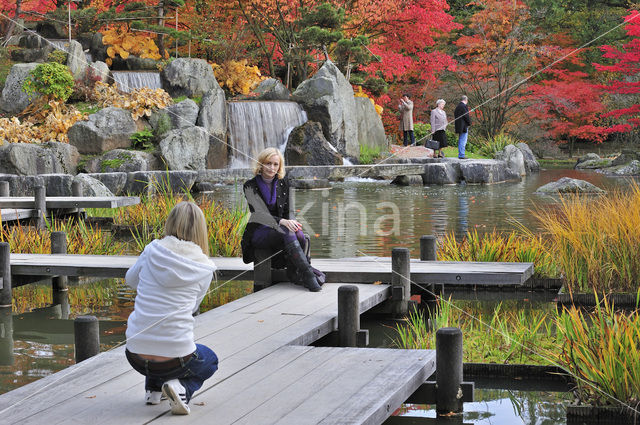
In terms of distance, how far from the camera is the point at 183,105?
22.1 m

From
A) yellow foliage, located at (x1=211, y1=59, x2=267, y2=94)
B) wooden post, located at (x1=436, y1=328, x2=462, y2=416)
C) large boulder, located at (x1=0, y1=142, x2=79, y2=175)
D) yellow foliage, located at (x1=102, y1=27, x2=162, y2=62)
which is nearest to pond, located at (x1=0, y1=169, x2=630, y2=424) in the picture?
wooden post, located at (x1=436, y1=328, x2=462, y2=416)

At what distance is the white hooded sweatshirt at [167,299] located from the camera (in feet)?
12.7

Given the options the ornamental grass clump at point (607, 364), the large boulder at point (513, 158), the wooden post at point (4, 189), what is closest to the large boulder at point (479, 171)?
the large boulder at point (513, 158)

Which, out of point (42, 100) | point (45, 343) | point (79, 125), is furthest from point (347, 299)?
point (42, 100)

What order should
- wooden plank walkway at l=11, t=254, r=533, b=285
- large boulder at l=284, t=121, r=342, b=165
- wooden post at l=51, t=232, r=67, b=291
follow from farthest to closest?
large boulder at l=284, t=121, r=342, b=165 < wooden post at l=51, t=232, r=67, b=291 < wooden plank walkway at l=11, t=254, r=533, b=285

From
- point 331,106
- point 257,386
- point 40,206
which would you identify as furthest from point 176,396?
point 331,106

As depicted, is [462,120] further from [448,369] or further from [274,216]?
[448,369]

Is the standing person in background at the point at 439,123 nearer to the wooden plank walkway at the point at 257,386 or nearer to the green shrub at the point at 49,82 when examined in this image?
the green shrub at the point at 49,82

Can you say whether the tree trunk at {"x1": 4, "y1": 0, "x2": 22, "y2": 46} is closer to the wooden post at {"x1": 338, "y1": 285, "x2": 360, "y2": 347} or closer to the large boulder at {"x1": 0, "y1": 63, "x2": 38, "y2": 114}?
the large boulder at {"x1": 0, "y1": 63, "x2": 38, "y2": 114}

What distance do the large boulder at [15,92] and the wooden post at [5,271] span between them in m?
13.8

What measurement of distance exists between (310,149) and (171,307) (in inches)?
785

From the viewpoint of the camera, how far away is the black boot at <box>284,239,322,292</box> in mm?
6840

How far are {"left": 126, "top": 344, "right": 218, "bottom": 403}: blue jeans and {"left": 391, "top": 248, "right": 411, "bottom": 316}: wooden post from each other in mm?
3214

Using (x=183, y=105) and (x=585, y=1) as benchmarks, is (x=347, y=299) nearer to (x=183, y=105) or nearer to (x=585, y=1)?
(x=183, y=105)
